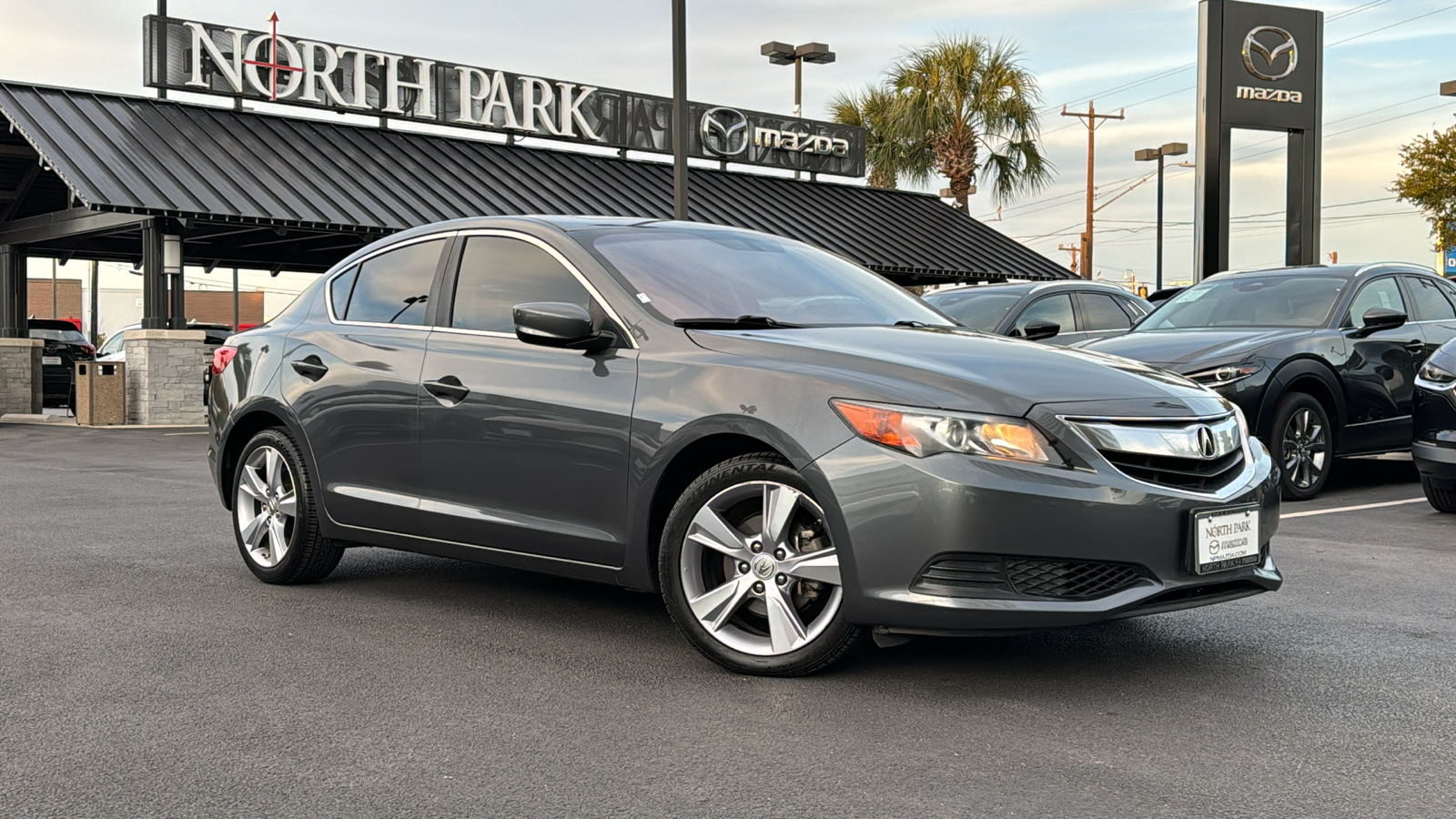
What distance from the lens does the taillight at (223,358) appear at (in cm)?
679

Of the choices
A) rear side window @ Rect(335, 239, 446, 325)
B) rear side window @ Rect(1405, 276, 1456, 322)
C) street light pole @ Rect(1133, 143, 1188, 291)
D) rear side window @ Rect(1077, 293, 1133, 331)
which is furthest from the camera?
street light pole @ Rect(1133, 143, 1188, 291)

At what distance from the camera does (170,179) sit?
775 inches

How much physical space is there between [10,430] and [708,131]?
14896 mm

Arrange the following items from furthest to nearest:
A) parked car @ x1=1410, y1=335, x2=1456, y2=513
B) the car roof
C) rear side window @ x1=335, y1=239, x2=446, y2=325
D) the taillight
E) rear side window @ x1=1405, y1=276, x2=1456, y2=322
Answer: the car roof
rear side window @ x1=1405, y1=276, x2=1456, y2=322
parked car @ x1=1410, y1=335, x2=1456, y2=513
the taillight
rear side window @ x1=335, y1=239, x2=446, y2=325

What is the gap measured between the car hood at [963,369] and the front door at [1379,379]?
5.68 m

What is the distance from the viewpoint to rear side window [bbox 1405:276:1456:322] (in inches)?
422

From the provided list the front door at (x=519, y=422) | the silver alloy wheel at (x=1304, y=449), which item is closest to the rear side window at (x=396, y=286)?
the front door at (x=519, y=422)

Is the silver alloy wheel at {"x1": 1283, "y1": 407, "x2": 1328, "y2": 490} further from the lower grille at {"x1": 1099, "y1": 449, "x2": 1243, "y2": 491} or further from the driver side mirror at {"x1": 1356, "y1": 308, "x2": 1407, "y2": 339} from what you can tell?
the lower grille at {"x1": 1099, "y1": 449, "x2": 1243, "y2": 491}

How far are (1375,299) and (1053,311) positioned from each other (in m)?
2.91

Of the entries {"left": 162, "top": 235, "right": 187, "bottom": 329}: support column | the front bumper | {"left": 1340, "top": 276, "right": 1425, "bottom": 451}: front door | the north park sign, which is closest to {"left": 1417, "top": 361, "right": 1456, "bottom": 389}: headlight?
{"left": 1340, "top": 276, "right": 1425, "bottom": 451}: front door

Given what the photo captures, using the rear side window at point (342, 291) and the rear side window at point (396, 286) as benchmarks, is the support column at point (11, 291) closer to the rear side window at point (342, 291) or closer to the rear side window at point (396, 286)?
the rear side window at point (342, 291)

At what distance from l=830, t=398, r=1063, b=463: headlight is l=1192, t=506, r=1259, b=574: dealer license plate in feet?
1.84

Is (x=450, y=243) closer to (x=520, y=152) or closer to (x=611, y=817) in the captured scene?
(x=611, y=817)

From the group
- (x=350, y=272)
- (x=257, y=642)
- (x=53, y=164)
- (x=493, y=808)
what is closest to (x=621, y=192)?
(x=53, y=164)
